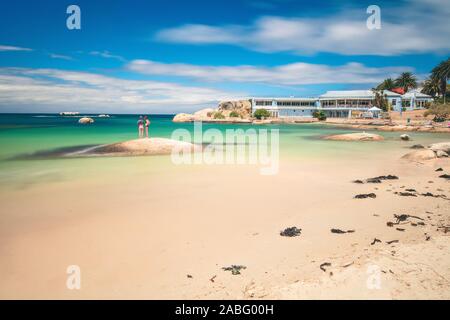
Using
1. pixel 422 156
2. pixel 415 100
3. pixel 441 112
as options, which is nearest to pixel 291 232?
pixel 422 156

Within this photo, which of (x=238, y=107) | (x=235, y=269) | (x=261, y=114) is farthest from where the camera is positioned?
(x=238, y=107)

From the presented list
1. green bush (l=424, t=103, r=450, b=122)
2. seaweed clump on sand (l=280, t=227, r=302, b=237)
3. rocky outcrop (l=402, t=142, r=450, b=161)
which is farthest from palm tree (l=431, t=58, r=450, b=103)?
seaweed clump on sand (l=280, t=227, r=302, b=237)

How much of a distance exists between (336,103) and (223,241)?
83339 millimetres

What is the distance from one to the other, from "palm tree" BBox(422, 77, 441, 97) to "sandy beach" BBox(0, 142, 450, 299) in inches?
3245

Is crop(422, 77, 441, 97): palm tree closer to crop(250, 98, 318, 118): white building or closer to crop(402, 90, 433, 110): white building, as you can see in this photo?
crop(402, 90, 433, 110): white building

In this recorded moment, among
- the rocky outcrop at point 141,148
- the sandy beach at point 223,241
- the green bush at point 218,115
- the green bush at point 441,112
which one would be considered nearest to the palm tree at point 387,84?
the green bush at point 441,112

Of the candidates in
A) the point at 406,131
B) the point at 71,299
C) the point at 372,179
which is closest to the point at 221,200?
the point at 71,299

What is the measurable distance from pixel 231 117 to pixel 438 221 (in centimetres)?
8723

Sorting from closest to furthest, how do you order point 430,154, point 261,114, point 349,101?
point 430,154
point 349,101
point 261,114

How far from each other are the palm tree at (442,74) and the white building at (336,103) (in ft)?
12.5

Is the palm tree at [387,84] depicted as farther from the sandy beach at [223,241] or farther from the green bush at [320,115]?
the sandy beach at [223,241]

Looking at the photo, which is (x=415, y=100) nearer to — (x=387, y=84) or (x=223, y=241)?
(x=387, y=84)

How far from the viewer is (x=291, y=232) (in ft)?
22.0
